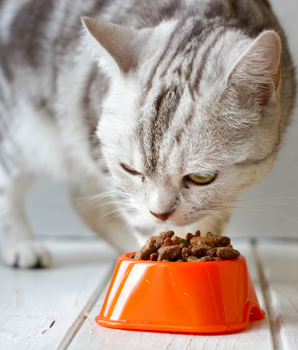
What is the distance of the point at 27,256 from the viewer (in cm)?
173

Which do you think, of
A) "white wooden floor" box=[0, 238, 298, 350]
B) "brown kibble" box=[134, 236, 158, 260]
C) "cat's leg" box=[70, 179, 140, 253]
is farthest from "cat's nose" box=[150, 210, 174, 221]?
"cat's leg" box=[70, 179, 140, 253]

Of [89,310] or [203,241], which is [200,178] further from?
[89,310]

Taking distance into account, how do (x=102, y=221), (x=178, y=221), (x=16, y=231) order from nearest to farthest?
(x=178, y=221)
(x=16, y=231)
(x=102, y=221)

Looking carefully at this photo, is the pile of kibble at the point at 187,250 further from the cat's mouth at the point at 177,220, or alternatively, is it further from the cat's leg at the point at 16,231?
the cat's leg at the point at 16,231

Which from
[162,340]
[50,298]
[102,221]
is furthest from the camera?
[102,221]

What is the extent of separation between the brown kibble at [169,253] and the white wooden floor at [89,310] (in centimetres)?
16

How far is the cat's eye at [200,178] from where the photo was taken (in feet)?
3.54

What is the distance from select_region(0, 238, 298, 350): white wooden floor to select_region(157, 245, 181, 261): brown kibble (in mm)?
162

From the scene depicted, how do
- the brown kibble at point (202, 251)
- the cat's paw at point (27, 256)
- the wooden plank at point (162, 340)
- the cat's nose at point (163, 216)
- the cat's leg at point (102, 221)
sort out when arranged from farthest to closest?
the cat's leg at point (102, 221) → the cat's paw at point (27, 256) → the cat's nose at point (163, 216) → the brown kibble at point (202, 251) → the wooden plank at point (162, 340)

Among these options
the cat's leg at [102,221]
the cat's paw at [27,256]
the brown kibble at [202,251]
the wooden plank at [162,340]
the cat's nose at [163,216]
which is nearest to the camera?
the wooden plank at [162,340]

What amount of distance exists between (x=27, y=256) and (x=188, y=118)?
38.9 inches

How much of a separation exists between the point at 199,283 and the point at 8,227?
116 centimetres

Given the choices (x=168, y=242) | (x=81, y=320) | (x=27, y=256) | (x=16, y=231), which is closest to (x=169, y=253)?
(x=168, y=242)

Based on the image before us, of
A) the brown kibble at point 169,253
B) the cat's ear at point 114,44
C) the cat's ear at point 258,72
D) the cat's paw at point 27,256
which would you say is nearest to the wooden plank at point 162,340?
the brown kibble at point 169,253
